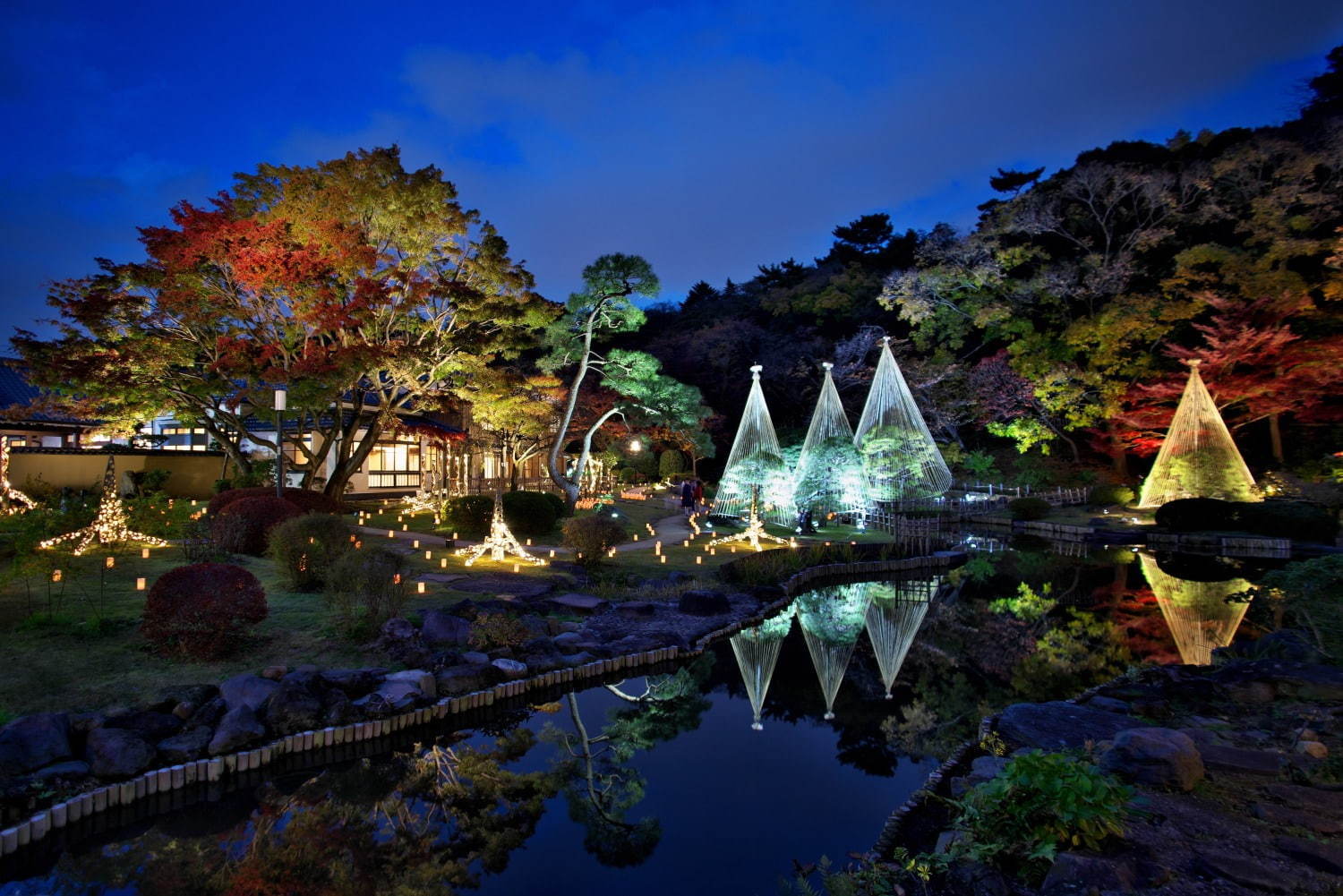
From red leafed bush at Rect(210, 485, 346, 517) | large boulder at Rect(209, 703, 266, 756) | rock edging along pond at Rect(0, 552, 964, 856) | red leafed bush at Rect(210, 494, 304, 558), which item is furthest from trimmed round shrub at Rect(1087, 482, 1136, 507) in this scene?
large boulder at Rect(209, 703, 266, 756)

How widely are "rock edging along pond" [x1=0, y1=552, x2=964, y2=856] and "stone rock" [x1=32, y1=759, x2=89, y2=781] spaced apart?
0.05 ft

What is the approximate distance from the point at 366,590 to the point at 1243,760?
7544 millimetres

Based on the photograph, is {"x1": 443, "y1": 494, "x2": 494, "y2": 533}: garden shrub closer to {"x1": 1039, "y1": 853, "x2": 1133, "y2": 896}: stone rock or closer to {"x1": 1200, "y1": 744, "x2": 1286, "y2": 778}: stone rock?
{"x1": 1200, "y1": 744, "x2": 1286, "y2": 778}: stone rock

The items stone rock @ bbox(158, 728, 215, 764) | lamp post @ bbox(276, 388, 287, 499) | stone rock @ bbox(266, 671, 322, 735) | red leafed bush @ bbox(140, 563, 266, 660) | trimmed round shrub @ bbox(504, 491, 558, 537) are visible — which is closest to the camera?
stone rock @ bbox(158, 728, 215, 764)

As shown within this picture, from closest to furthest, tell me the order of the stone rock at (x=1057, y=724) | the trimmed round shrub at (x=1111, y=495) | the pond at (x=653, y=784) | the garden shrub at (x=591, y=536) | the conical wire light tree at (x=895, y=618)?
the pond at (x=653, y=784) → the stone rock at (x=1057, y=724) → the conical wire light tree at (x=895, y=618) → the garden shrub at (x=591, y=536) → the trimmed round shrub at (x=1111, y=495)

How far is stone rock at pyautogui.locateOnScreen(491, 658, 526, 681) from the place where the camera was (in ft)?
21.9

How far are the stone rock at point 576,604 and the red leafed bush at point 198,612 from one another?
11.3 feet

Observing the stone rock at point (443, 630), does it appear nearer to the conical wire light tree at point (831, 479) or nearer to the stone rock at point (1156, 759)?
the stone rock at point (1156, 759)

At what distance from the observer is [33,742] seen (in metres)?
4.52

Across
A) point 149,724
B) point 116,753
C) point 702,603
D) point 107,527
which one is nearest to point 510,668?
point 149,724

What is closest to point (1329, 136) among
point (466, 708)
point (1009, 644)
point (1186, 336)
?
point (1186, 336)

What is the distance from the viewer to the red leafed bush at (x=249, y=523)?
10.6 meters

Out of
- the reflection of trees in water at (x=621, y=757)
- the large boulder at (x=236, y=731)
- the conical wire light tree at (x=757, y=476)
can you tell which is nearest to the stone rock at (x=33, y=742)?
the large boulder at (x=236, y=731)

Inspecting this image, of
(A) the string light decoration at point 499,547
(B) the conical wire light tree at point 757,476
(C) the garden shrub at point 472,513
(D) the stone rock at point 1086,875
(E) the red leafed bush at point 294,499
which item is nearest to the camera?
(D) the stone rock at point 1086,875
